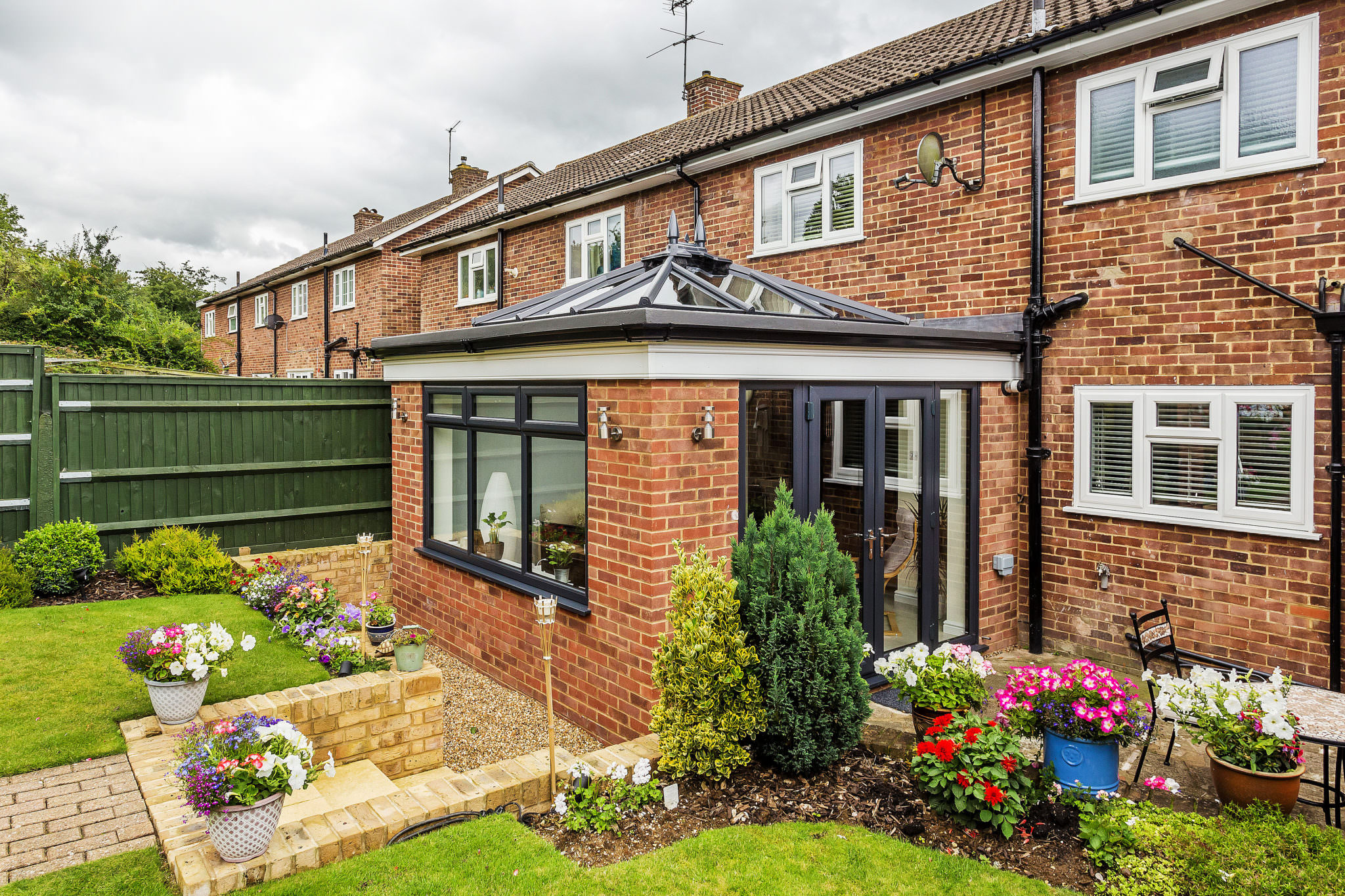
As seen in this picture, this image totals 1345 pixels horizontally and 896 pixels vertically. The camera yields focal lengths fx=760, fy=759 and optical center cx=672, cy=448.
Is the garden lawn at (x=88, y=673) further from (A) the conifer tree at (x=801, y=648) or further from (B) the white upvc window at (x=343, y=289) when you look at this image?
(B) the white upvc window at (x=343, y=289)

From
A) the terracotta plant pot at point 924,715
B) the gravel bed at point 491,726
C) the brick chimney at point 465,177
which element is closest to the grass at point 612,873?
the terracotta plant pot at point 924,715

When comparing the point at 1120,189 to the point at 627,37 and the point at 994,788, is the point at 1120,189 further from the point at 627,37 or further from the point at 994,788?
the point at 627,37

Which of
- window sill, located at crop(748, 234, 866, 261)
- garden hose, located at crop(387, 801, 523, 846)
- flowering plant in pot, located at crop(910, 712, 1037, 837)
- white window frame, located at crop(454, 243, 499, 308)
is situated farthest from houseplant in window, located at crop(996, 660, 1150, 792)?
white window frame, located at crop(454, 243, 499, 308)

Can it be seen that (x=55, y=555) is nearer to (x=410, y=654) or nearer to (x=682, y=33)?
(x=410, y=654)

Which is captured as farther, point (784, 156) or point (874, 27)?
point (874, 27)

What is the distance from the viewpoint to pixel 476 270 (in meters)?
16.0

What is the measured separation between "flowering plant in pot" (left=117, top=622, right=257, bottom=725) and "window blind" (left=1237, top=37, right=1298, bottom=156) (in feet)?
26.9

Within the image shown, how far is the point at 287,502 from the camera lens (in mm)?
10000

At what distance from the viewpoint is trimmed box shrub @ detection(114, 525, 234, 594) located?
7.88m

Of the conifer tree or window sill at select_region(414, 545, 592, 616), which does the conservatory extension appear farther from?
the conifer tree

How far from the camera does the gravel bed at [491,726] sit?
5.68m

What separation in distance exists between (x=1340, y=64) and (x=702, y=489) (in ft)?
18.1

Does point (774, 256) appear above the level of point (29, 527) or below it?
above

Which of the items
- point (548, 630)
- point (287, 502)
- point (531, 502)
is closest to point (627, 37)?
point (287, 502)
